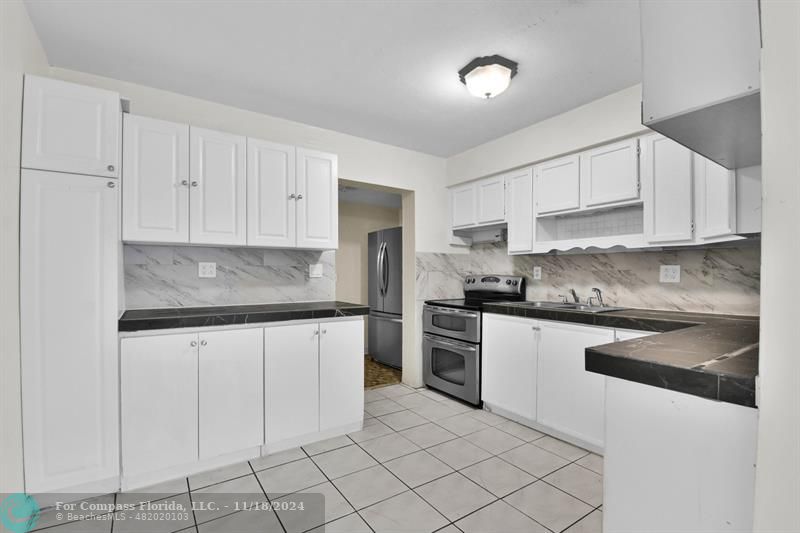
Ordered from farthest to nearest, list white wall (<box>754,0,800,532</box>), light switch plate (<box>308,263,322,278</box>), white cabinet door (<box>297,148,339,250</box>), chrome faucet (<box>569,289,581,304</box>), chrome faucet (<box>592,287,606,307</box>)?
1. light switch plate (<box>308,263,322,278</box>)
2. chrome faucet (<box>569,289,581,304</box>)
3. chrome faucet (<box>592,287,606,307</box>)
4. white cabinet door (<box>297,148,339,250</box>)
5. white wall (<box>754,0,800,532</box>)

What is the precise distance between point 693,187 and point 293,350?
110 inches

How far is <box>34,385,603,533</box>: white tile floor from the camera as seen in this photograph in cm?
179

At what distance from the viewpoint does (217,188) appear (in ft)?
8.47

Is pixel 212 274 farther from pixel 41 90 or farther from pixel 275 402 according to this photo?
pixel 41 90

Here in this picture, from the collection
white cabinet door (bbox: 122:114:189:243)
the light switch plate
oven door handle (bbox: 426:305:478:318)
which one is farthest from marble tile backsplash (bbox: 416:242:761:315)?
white cabinet door (bbox: 122:114:189:243)

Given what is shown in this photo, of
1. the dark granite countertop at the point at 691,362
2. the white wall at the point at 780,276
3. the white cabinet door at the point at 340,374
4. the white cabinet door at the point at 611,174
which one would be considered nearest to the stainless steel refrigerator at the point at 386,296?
the white cabinet door at the point at 340,374

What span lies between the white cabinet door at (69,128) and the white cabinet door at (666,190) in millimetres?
3309

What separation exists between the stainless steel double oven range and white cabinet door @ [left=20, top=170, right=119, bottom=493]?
2571 millimetres

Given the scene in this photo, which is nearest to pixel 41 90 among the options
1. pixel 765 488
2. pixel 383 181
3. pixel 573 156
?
pixel 383 181

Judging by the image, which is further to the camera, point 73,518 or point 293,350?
point 293,350

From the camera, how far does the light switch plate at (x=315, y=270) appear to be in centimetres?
331

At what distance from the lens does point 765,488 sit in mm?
636

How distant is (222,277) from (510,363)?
2.42 m

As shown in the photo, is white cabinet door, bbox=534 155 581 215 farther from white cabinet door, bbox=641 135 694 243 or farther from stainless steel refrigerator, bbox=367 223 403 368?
stainless steel refrigerator, bbox=367 223 403 368
